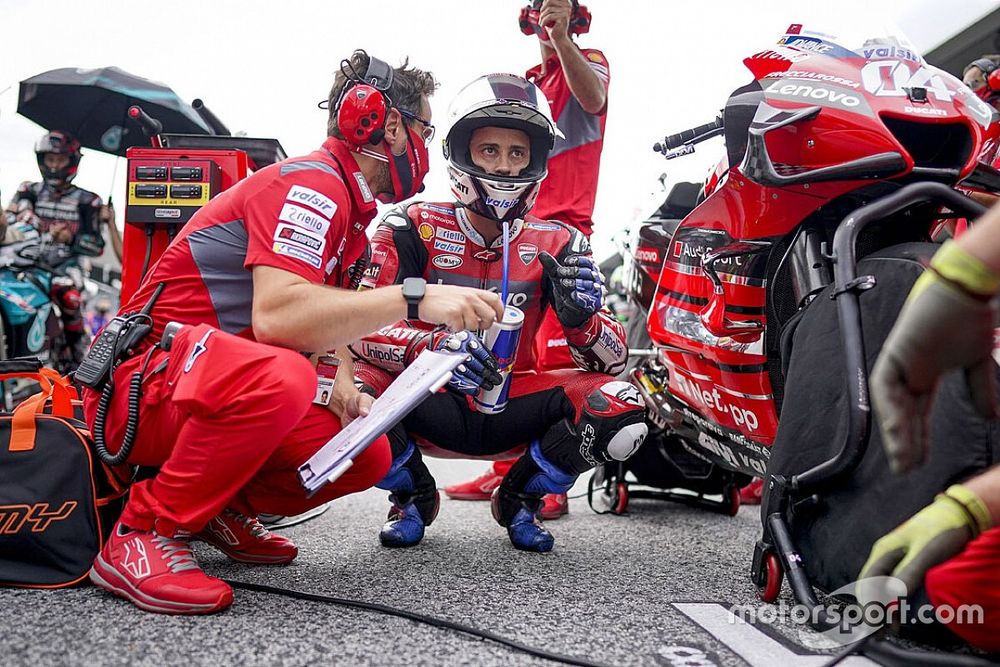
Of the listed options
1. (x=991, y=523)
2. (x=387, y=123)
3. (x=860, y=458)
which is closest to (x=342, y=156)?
(x=387, y=123)

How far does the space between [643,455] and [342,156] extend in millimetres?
1791

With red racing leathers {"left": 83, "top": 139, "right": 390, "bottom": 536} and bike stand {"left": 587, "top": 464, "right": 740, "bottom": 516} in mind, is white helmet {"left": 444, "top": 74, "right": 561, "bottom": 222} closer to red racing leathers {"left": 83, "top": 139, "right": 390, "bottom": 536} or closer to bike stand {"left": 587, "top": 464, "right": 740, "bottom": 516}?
red racing leathers {"left": 83, "top": 139, "right": 390, "bottom": 536}

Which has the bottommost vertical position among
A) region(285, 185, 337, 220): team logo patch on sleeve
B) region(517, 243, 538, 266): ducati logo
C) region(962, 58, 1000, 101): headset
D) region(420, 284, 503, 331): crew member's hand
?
region(420, 284, 503, 331): crew member's hand

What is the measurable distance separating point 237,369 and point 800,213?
1.27 metres

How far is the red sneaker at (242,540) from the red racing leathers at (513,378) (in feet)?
1.40

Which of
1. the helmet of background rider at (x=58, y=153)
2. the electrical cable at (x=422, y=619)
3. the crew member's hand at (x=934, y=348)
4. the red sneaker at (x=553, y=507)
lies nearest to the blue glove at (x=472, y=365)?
the electrical cable at (x=422, y=619)

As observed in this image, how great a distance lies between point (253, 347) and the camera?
1592 millimetres

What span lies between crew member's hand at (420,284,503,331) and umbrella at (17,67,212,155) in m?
2.11

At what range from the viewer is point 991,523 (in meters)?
1.10

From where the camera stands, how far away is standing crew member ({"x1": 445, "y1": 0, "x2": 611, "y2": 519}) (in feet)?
10.7

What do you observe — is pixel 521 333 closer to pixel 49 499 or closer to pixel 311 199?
pixel 311 199

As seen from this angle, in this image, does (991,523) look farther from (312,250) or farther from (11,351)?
(11,351)

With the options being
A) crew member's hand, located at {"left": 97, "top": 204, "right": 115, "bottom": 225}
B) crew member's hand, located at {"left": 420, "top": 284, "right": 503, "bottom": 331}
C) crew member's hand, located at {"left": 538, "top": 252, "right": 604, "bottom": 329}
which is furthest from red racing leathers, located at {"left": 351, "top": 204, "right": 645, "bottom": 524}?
crew member's hand, located at {"left": 97, "top": 204, "right": 115, "bottom": 225}

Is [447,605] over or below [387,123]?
below
